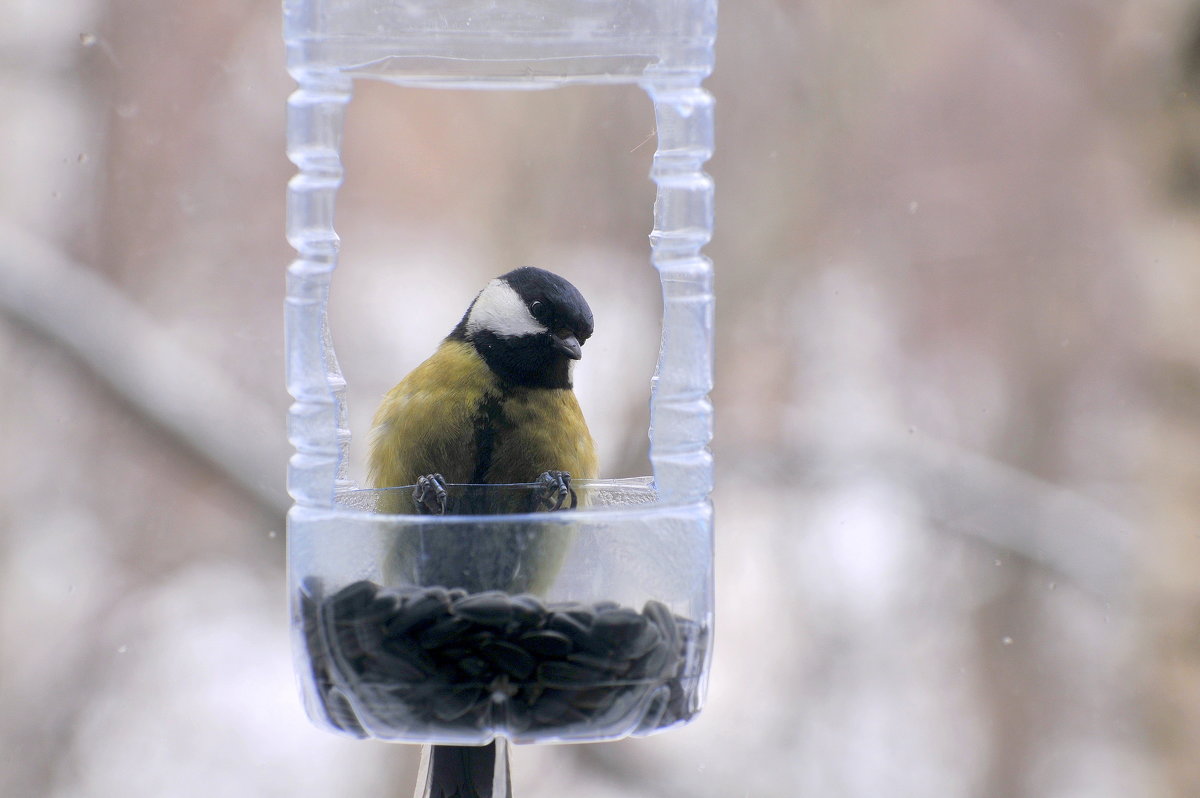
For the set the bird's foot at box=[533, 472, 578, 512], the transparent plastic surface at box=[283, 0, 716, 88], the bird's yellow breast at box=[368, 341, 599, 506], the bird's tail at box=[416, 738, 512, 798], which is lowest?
the bird's tail at box=[416, 738, 512, 798]

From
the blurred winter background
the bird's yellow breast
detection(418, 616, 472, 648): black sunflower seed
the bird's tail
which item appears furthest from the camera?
the blurred winter background

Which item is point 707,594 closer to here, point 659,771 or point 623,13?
point 623,13

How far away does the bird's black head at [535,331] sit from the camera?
1.23m

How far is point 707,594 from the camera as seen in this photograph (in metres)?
1.08

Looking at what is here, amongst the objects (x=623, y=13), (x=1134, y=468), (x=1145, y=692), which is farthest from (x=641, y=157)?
(x=1145, y=692)

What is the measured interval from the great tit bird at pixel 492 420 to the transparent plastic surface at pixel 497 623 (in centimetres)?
8

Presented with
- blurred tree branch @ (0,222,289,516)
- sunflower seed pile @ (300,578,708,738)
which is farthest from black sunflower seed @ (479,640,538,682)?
blurred tree branch @ (0,222,289,516)

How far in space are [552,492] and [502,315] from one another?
249mm

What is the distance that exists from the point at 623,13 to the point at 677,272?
0.80ft

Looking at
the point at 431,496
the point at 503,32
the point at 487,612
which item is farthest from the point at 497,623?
the point at 503,32

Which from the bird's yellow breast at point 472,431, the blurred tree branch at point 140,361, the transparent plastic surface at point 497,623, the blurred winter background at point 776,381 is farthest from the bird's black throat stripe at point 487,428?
the blurred tree branch at point 140,361

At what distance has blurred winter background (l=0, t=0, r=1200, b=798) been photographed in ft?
6.49

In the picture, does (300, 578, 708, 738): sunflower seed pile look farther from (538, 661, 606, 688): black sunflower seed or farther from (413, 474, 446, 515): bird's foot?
(413, 474, 446, 515): bird's foot

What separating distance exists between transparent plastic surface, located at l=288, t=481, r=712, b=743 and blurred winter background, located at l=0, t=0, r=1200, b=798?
0.95m
